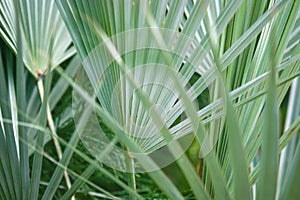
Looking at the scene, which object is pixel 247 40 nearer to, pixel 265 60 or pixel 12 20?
pixel 265 60

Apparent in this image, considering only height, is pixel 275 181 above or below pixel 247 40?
below

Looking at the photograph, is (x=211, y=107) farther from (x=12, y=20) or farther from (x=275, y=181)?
(x=12, y=20)

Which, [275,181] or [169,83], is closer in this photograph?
[275,181]

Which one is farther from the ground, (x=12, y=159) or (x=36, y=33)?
(x=36, y=33)

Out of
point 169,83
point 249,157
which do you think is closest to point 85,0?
point 169,83

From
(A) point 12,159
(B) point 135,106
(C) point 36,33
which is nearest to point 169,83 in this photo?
(B) point 135,106

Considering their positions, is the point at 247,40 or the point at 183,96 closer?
the point at 183,96

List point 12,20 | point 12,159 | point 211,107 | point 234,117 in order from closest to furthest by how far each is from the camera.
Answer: point 234,117, point 211,107, point 12,159, point 12,20

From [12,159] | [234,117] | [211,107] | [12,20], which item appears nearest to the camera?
[234,117]
